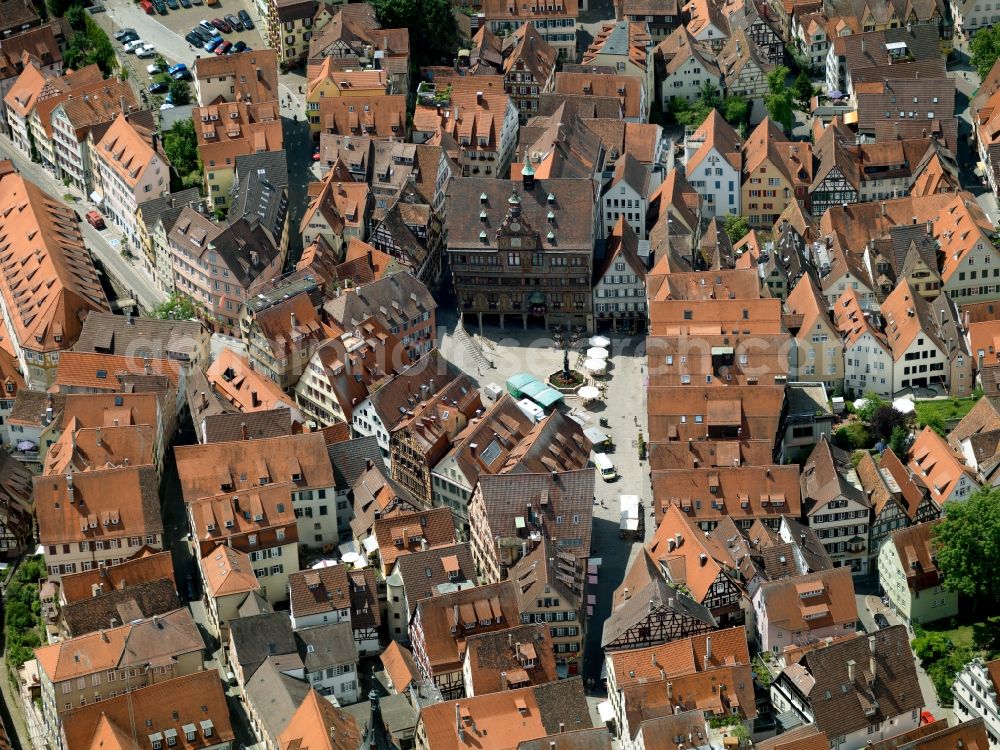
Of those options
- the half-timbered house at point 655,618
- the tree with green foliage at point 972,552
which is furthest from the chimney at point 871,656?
the half-timbered house at point 655,618

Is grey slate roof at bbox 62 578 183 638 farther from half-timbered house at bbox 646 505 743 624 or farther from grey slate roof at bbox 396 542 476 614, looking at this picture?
half-timbered house at bbox 646 505 743 624

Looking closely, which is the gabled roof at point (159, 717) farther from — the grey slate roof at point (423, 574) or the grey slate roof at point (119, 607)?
the grey slate roof at point (423, 574)

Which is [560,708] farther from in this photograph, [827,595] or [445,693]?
[827,595]

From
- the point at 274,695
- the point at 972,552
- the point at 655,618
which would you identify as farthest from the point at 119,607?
the point at 972,552

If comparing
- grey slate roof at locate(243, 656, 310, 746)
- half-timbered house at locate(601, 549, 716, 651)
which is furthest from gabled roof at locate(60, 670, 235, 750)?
half-timbered house at locate(601, 549, 716, 651)

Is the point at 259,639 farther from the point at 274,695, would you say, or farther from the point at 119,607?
the point at 119,607

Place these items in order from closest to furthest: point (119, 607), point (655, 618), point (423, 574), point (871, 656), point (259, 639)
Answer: point (871, 656) < point (655, 618) < point (259, 639) < point (119, 607) < point (423, 574)

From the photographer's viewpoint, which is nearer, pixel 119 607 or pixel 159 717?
pixel 159 717
